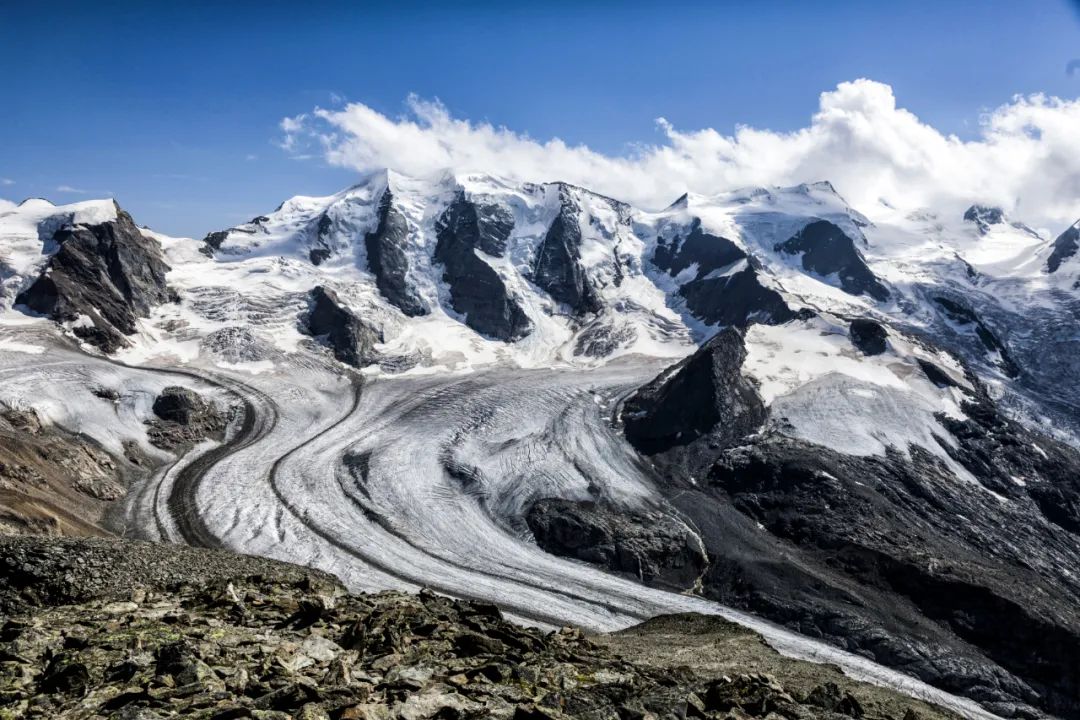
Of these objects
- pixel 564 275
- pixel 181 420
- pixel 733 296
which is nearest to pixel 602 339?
pixel 564 275

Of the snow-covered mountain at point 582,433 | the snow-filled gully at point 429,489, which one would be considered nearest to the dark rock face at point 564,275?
the snow-covered mountain at point 582,433

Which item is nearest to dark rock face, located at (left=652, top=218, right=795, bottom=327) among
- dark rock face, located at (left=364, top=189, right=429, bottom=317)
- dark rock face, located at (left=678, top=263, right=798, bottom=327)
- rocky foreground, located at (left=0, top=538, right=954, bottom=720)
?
dark rock face, located at (left=678, top=263, right=798, bottom=327)

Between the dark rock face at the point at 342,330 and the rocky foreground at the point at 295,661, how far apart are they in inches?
4418

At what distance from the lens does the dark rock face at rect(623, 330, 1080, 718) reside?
64438mm

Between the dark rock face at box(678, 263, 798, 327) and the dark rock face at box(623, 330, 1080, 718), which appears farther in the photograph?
the dark rock face at box(678, 263, 798, 327)

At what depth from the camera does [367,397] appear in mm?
125125

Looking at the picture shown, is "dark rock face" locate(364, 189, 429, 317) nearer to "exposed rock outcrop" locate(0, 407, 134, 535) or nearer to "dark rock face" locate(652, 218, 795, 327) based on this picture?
"dark rock face" locate(652, 218, 795, 327)

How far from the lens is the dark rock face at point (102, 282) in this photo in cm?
12444

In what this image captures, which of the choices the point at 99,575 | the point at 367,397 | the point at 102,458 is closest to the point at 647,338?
the point at 367,397

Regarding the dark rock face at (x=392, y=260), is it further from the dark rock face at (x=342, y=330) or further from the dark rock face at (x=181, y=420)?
the dark rock face at (x=181, y=420)

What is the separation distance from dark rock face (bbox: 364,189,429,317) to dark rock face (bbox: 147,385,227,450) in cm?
7042

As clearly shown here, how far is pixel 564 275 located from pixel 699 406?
292ft

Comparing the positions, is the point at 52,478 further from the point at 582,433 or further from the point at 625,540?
the point at 582,433

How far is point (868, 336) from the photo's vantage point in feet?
418
